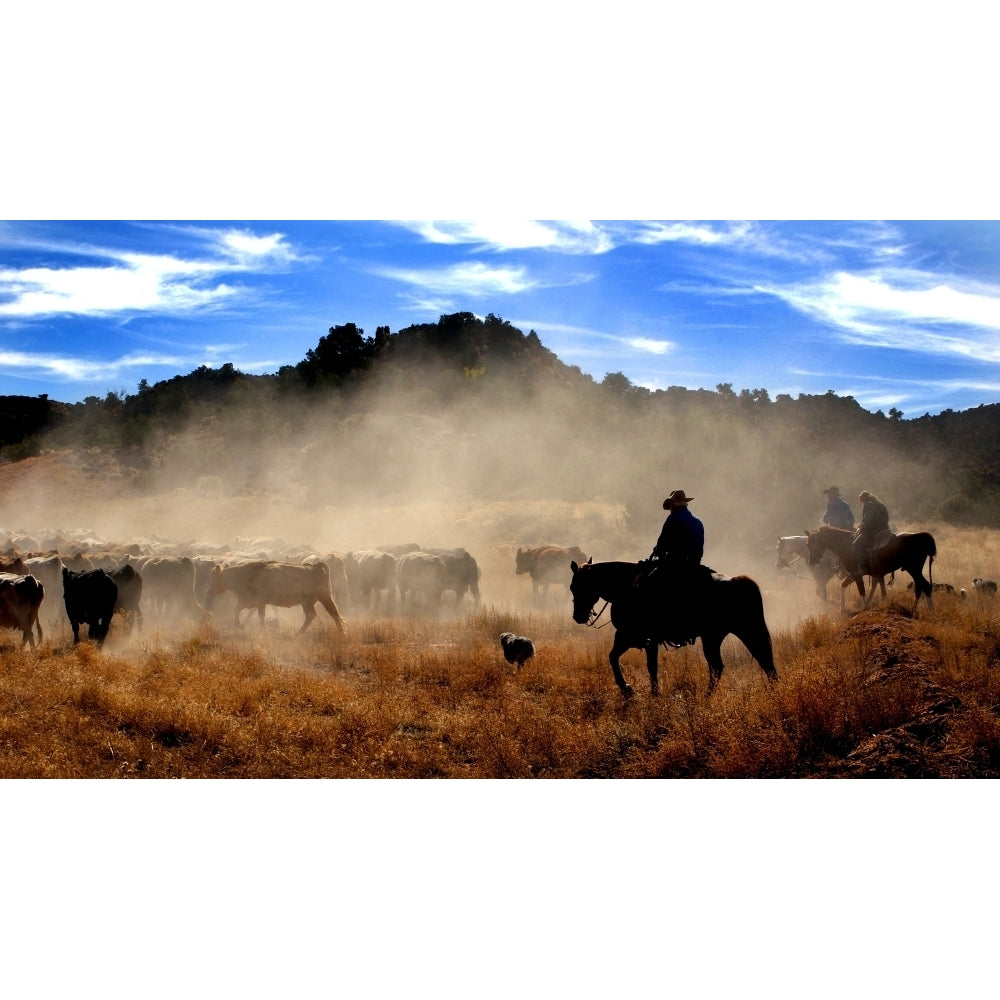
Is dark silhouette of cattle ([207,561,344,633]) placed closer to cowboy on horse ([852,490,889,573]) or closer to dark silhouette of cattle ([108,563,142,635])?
dark silhouette of cattle ([108,563,142,635])

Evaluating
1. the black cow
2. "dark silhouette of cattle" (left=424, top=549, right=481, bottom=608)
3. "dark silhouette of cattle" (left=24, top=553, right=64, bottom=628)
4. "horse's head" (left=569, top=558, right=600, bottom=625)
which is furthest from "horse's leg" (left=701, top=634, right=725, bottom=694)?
"dark silhouette of cattle" (left=24, top=553, right=64, bottom=628)

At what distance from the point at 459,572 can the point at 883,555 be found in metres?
9.10

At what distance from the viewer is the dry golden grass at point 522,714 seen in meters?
5.95

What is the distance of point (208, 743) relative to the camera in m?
6.76

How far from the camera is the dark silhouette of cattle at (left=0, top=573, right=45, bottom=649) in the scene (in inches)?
403

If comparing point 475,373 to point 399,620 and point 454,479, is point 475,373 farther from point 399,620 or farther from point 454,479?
point 454,479

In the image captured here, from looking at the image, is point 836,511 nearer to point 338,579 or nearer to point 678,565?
point 678,565

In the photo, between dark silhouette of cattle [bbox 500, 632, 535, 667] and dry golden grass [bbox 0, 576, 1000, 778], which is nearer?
dry golden grass [bbox 0, 576, 1000, 778]

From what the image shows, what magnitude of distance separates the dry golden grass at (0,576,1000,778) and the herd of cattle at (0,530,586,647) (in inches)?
62.3

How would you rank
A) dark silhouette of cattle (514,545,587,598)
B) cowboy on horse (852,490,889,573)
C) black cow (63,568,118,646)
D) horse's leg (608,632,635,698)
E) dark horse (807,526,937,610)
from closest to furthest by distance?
horse's leg (608,632,635,698) < black cow (63,568,118,646) < dark horse (807,526,937,610) < cowboy on horse (852,490,889,573) < dark silhouette of cattle (514,545,587,598)

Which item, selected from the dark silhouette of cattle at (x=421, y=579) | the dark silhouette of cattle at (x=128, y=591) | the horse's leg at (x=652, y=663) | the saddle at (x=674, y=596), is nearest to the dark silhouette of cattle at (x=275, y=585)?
the dark silhouette of cattle at (x=128, y=591)

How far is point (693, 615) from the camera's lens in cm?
763

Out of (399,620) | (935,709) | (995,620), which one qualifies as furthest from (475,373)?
(935,709)

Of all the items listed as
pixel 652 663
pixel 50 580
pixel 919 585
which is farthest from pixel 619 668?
pixel 50 580
